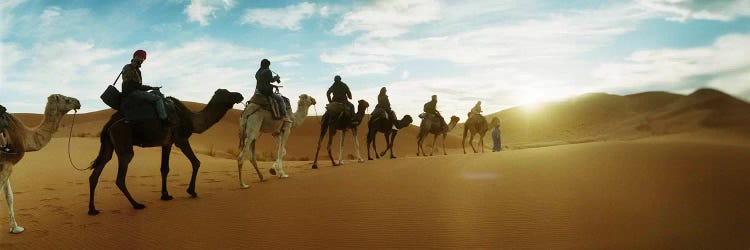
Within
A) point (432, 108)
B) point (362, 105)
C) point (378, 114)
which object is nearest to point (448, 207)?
point (362, 105)

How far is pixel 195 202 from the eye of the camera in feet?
29.0

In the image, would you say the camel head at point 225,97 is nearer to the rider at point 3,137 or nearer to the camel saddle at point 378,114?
the rider at point 3,137

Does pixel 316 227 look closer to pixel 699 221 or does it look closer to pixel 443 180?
pixel 443 180

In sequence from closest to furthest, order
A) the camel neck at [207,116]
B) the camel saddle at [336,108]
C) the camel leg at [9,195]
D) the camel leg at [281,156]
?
the camel leg at [9,195] → the camel neck at [207,116] → the camel leg at [281,156] → the camel saddle at [336,108]

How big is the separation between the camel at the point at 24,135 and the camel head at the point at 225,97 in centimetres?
253

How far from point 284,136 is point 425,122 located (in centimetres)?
1096

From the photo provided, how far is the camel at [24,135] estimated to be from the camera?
704 centimetres

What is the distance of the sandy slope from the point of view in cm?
614

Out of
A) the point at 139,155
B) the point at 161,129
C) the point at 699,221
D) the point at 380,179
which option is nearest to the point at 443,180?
the point at 380,179

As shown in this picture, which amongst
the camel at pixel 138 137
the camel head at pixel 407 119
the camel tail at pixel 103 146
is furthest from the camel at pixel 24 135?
the camel head at pixel 407 119

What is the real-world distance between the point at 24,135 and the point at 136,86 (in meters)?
1.77

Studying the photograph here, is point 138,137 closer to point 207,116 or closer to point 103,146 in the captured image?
point 103,146

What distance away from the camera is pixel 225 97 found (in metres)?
10.2

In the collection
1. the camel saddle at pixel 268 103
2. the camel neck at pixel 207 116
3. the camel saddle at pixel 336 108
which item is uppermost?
the camel saddle at pixel 336 108
